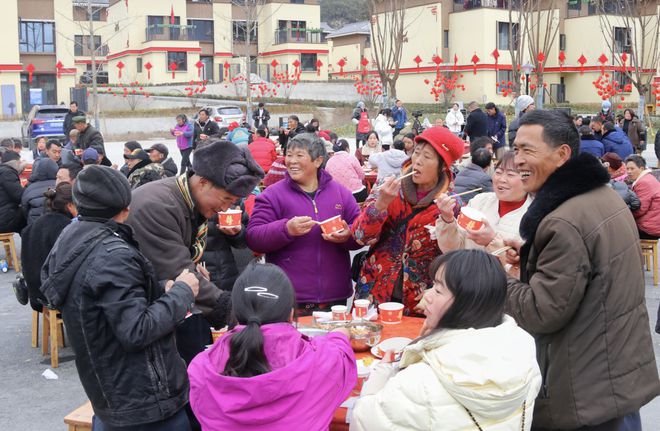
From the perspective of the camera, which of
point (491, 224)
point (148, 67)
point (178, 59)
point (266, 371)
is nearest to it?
point (266, 371)

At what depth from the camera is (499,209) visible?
172 inches

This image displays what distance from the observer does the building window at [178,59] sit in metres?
48.6

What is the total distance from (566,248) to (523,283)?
301mm

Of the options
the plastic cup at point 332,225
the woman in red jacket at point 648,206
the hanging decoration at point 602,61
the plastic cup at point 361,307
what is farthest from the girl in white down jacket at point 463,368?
the hanging decoration at point 602,61

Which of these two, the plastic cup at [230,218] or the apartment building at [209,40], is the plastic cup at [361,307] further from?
the apartment building at [209,40]

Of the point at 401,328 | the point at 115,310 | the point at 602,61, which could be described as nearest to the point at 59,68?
the point at 602,61

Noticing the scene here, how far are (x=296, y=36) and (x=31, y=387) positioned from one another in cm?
4739

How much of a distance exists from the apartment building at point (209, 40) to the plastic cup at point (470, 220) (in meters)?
46.5

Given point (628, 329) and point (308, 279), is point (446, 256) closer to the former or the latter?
point (628, 329)

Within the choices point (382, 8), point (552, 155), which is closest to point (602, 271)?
point (552, 155)

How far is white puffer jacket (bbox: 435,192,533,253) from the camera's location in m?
3.72

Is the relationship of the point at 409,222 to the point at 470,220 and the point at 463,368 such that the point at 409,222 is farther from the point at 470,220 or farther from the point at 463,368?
the point at 463,368

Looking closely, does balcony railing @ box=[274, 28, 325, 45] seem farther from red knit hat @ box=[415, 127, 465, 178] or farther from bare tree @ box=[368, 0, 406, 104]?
red knit hat @ box=[415, 127, 465, 178]

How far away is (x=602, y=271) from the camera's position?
102 inches
